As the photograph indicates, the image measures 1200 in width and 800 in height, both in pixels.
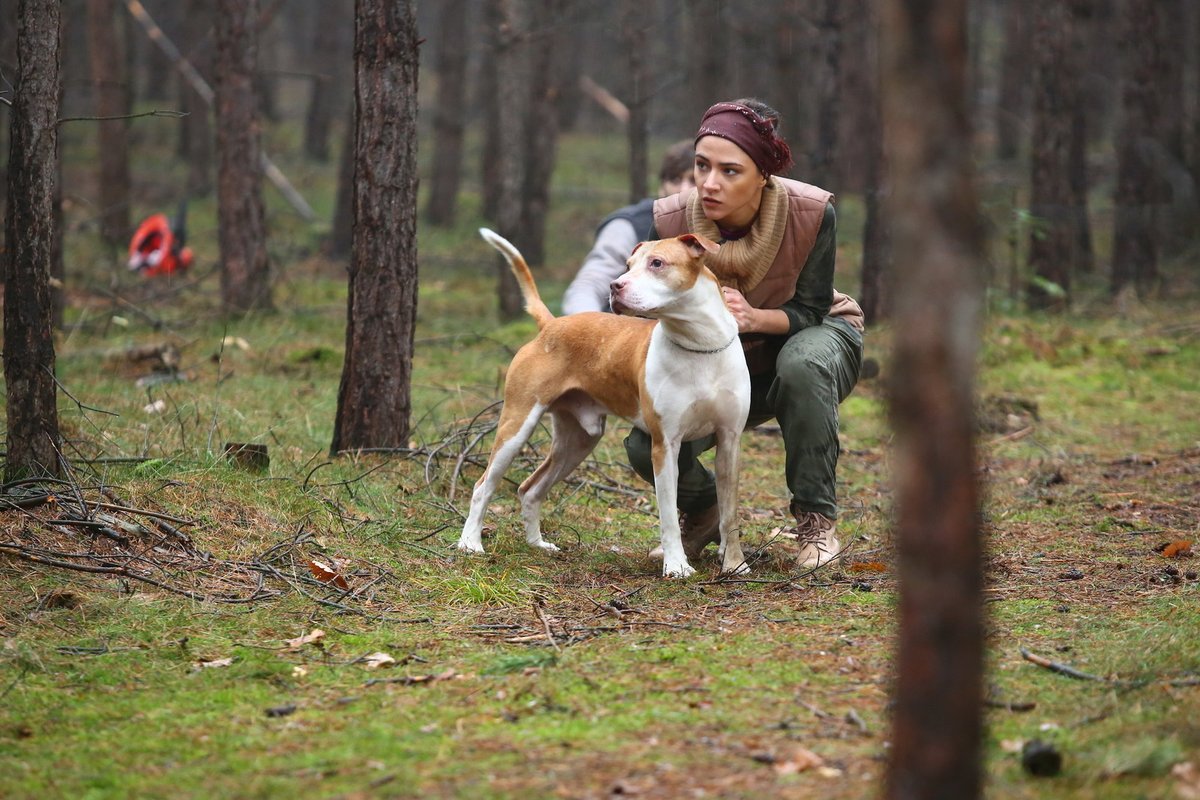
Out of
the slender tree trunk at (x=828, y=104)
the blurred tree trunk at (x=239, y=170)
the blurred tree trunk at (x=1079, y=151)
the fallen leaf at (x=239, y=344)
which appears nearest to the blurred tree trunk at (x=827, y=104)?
the slender tree trunk at (x=828, y=104)

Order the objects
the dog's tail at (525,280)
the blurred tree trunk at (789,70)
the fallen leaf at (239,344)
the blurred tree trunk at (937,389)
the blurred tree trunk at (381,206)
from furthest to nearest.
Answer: the blurred tree trunk at (789,70)
the fallen leaf at (239,344)
the blurred tree trunk at (381,206)
the dog's tail at (525,280)
the blurred tree trunk at (937,389)

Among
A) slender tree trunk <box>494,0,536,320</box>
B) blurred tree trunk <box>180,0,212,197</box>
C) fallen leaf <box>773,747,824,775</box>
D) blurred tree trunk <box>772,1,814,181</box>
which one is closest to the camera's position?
fallen leaf <box>773,747,824,775</box>

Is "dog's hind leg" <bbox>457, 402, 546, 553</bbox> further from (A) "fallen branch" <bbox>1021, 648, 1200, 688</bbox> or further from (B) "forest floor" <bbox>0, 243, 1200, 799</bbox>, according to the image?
(A) "fallen branch" <bbox>1021, 648, 1200, 688</bbox>

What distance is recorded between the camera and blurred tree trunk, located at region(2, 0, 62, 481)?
4.74 m

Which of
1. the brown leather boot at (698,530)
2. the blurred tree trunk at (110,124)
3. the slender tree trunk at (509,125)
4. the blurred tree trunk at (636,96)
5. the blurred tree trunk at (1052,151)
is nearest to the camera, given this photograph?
the brown leather boot at (698,530)

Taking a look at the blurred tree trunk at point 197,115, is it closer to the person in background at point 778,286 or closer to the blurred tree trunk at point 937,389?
the person in background at point 778,286

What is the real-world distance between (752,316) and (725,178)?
1.83 feet

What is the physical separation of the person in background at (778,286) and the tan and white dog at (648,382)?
0.27 m

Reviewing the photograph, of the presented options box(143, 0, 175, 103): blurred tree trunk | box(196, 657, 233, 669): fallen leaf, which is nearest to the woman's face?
box(196, 657, 233, 669): fallen leaf

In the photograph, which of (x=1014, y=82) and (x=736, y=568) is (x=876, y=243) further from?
(x=1014, y=82)

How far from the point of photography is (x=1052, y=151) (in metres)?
13.4

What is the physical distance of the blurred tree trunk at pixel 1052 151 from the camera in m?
13.0

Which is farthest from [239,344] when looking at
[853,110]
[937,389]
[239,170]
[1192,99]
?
[1192,99]

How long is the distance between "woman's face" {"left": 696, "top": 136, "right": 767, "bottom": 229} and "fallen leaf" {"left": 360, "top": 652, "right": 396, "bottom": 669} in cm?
221
